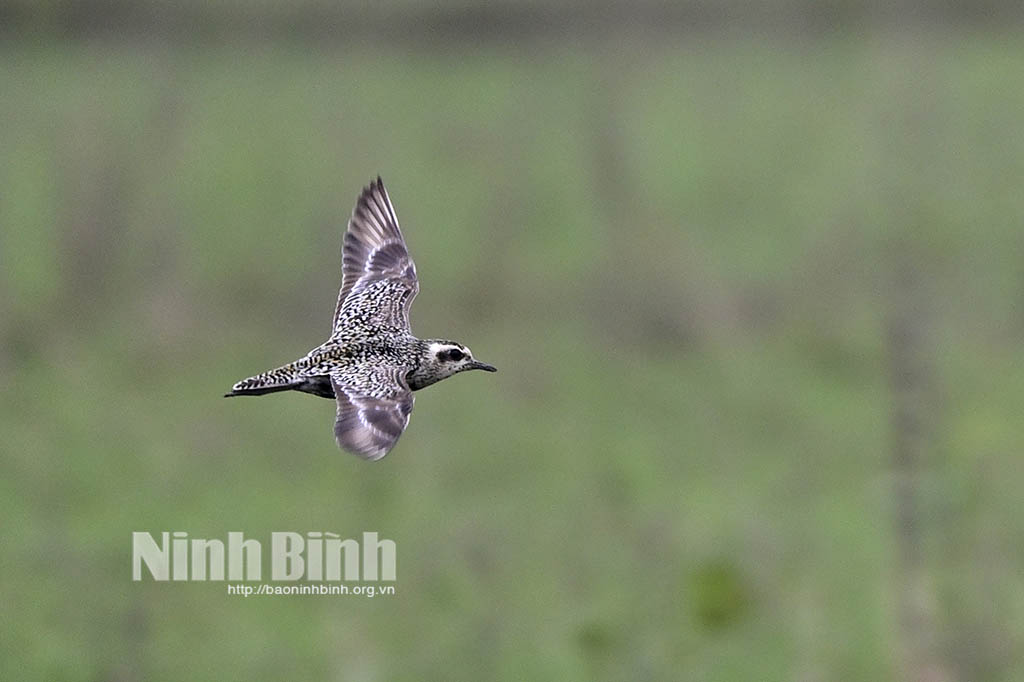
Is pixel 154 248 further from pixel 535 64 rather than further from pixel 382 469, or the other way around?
pixel 535 64

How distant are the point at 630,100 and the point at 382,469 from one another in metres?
17.0

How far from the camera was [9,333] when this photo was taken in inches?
846

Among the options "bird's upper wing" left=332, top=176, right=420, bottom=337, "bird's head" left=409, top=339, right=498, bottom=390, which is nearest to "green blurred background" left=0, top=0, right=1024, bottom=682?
"bird's upper wing" left=332, top=176, right=420, bottom=337

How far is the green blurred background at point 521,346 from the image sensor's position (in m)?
13.7

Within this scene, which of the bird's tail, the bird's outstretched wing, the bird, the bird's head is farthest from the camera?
the bird's head

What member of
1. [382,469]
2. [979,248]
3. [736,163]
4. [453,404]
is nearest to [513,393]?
[453,404]

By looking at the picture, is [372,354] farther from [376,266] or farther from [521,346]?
[521,346]

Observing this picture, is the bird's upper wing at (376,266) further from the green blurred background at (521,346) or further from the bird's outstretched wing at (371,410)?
the green blurred background at (521,346)

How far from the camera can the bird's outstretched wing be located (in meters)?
3.23

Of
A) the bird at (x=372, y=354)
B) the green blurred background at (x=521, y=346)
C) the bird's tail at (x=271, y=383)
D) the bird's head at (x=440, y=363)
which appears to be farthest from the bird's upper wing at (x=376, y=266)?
the green blurred background at (x=521, y=346)

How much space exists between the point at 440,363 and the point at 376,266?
89 centimetres

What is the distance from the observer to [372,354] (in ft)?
12.5

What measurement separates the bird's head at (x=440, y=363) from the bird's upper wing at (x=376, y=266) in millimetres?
259

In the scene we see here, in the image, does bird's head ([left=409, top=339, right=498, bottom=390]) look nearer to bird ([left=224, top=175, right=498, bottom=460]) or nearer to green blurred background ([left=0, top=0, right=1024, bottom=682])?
bird ([left=224, top=175, right=498, bottom=460])
